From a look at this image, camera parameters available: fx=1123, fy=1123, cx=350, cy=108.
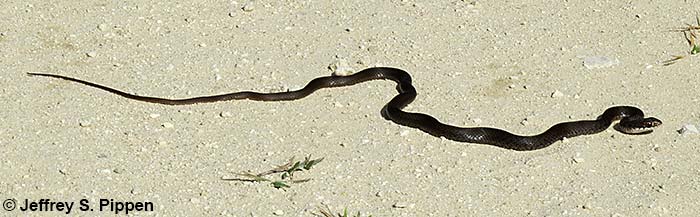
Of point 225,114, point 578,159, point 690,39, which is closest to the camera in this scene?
point 578,159

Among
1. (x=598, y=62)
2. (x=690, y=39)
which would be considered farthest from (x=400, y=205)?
(x=690, y=39)

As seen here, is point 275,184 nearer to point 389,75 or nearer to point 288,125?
point 288,125

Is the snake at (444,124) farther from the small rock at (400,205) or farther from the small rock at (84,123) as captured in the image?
the small rock at (400,205)

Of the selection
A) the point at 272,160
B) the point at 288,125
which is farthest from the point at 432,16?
the point at 272,160
